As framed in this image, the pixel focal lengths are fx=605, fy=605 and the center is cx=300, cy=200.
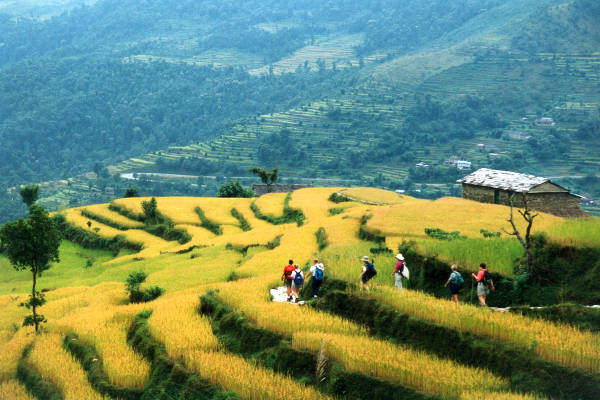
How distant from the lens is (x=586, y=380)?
32.6 feet

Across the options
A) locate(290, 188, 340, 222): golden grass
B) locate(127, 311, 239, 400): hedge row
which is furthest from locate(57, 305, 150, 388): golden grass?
locate(290, 188, 340, 222): golden grass

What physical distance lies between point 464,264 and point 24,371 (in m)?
12.0

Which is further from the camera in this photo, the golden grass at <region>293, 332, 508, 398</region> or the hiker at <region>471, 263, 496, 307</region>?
the hiker at <region>471, 263, 496, 307</region>

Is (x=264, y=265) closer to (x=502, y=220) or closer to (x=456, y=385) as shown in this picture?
(x=502, y=220)

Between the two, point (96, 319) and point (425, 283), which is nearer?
point (425, 283)

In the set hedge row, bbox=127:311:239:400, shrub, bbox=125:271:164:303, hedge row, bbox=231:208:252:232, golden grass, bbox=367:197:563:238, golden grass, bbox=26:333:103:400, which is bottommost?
hedge row, bbox=231:208:252:232

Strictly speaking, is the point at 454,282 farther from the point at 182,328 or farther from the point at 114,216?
the point at 114,216

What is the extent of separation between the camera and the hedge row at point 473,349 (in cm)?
1010

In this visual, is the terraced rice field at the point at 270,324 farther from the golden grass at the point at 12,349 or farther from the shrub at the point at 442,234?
the shrub at the point at 442,234

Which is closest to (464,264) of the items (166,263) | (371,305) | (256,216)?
(371,305)

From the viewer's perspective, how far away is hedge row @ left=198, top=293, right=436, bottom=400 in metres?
11.1

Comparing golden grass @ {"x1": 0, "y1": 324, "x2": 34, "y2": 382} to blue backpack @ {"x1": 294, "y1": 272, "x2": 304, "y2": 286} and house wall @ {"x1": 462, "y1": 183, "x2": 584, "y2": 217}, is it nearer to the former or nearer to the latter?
blue backpack @ {"x1": 294, "y1": 272, "x2": 304, "y2": 286}

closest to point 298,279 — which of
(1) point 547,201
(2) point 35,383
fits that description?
(2) point 35,383

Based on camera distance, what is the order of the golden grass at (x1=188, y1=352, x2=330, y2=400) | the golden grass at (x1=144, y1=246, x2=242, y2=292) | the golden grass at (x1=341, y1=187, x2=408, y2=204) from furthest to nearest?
the golden grass at (x1=341, y1=187, x2=408, y2=204)
the golden grass at (x1=144, y1=246, x2=242, y2=292)
the golden grass at (x1=188, y1=352, x2=330, y2=400)
